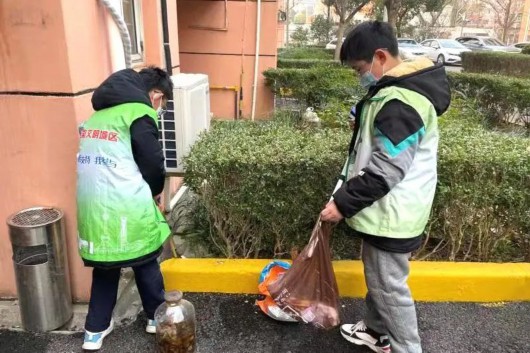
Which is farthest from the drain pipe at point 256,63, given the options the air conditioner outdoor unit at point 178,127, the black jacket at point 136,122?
the black jacket at point 136,122

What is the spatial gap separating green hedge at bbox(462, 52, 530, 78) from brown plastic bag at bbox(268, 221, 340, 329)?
42.9 ft

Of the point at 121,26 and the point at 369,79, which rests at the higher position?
the point at 121,26

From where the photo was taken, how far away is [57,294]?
2.68m

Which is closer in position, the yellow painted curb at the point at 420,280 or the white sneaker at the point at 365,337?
the white sneaker at the point at 365,337

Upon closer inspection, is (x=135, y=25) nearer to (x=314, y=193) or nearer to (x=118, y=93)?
(x=118, y=93)

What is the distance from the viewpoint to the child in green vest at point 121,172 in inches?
88.6

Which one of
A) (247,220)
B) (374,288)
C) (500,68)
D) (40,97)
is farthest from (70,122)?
(500,68)

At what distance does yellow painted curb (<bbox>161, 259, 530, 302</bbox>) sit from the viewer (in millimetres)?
3061

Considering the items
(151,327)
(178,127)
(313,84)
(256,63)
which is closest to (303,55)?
(313,84)

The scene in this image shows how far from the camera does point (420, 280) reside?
10.0 ft

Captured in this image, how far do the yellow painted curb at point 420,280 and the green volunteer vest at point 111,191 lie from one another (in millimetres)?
791

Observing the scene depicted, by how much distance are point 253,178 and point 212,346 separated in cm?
106

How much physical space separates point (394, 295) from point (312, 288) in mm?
433

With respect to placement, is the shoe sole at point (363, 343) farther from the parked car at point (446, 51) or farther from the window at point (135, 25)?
the parked car at point (446, 51)
